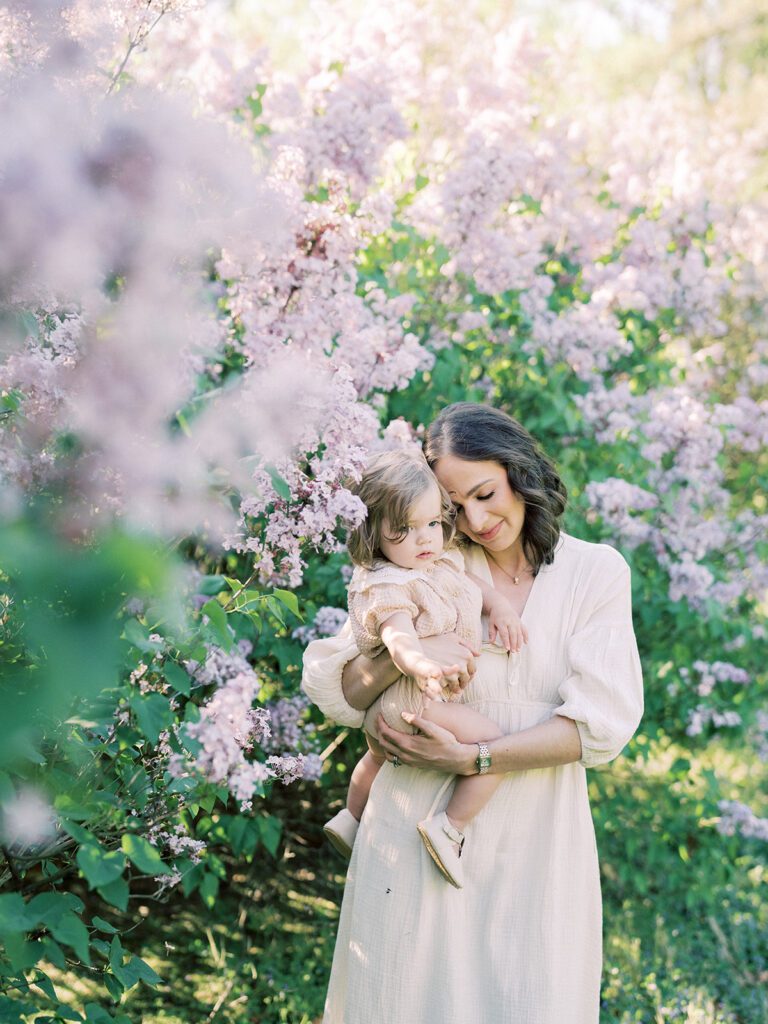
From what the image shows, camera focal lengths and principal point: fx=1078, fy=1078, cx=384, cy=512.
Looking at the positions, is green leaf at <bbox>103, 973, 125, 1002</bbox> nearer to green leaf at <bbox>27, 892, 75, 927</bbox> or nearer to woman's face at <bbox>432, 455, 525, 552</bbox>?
green leaf at <bbox>27, 892, 75, 927</bbox>

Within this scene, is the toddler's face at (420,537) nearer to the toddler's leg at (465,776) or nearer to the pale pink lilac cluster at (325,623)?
the toddler's leg at (465,776)

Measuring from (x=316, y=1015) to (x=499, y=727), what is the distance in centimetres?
200

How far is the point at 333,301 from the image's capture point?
2.63 m

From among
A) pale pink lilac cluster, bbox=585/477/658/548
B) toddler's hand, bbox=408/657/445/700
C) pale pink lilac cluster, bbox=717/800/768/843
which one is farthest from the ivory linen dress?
pale pink lilac cluster, bbox=717/800/768/843

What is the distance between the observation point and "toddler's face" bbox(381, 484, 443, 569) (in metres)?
2.16

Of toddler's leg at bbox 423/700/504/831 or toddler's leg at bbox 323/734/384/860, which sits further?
toddler's leg at bbox 323/734/384/860

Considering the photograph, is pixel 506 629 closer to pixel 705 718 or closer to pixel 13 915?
pixel 13 915

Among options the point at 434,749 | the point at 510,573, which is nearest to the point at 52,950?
the point at 434,749

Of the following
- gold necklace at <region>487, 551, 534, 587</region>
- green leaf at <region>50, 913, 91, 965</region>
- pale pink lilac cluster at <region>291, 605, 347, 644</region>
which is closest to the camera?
green leaf at <region>50, 913, 91, 965</region>

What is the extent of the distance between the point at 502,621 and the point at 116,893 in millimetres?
1084

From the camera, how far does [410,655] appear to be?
6.53 feet

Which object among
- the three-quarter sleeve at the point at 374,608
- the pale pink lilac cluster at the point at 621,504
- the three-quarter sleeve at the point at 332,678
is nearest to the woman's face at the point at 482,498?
the three-quarter sleeve at the point at 374,608

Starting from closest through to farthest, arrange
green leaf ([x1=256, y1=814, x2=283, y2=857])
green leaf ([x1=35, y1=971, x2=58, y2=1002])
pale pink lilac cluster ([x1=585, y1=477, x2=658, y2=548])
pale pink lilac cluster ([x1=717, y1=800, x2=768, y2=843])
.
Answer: green leaf ([x1=35, y1=971, x2=58, y2=1002])
green leaf ([x1=256, y1=814, x2=283, y2=857])
pale pink lilac cluster ([x1=585, y1=477, x2=658, y2=548])
pale pink lilac cluster ([x1=717, y1=800, x2=768, y2=843])

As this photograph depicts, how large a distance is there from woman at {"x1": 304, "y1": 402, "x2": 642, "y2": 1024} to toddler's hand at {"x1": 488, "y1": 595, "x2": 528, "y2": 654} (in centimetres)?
3
